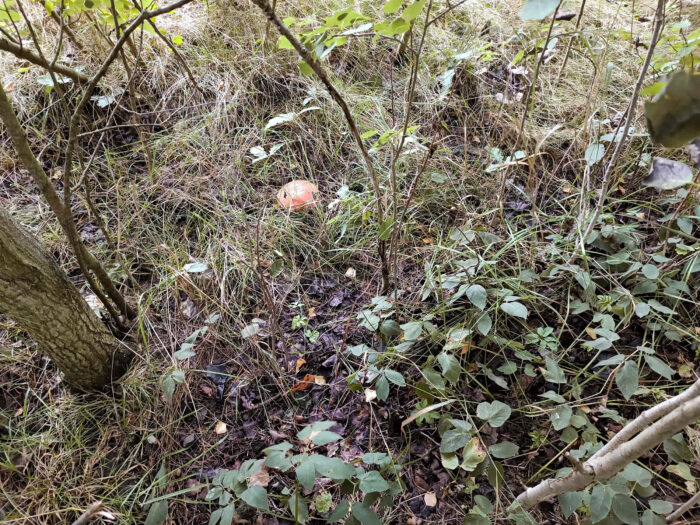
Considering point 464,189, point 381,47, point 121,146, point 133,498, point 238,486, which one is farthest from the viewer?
point 381,47

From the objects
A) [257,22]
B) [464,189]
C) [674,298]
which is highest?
[257,22]

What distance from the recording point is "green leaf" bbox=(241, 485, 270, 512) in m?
1.21

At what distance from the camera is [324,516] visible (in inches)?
57.9

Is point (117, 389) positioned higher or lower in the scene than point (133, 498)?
higher

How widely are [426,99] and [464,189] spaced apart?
750mm

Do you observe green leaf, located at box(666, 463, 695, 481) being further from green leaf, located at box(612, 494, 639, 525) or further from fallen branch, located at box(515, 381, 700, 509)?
fallen branch, located at box(515, 381, 700, 509)

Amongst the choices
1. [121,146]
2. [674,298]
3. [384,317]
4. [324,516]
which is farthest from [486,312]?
[121,146]

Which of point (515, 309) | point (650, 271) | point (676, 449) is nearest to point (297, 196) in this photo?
point (515, 309)

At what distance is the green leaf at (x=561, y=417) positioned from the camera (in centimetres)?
143

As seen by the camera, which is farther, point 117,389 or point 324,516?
point 117,389

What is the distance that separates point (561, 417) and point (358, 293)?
1.02 metres

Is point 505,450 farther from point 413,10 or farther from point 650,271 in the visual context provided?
point 413,10

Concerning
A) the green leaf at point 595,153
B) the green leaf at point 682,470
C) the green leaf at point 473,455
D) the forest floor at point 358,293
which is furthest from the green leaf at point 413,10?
the green leaf at point 682,470

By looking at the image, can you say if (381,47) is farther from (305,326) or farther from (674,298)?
(674,298)
